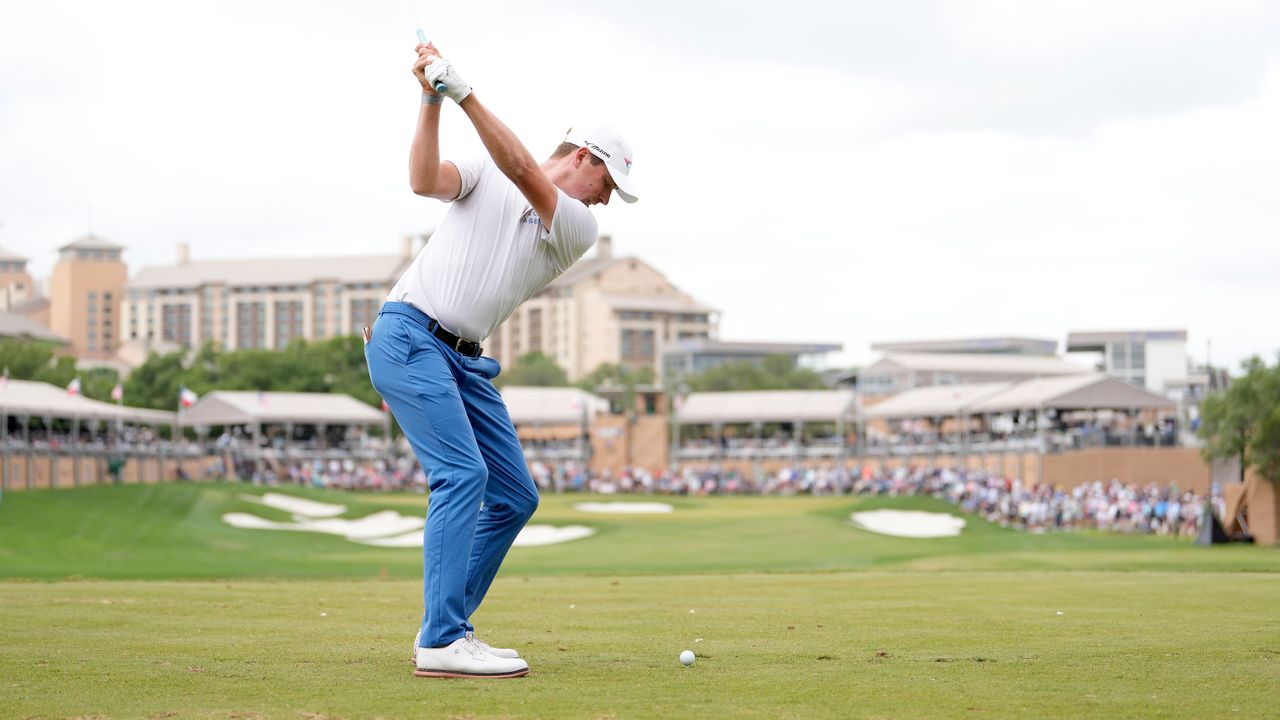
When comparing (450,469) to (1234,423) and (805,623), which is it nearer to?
(805,623)

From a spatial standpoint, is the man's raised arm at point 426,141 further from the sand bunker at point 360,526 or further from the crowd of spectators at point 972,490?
the crowd of spectators at point 972,490

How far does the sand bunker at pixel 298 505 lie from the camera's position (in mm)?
52781

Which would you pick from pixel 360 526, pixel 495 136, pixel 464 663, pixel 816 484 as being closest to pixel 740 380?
pixel 816 484

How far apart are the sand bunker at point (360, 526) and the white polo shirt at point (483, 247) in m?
32.9

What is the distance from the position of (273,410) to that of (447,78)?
231ft

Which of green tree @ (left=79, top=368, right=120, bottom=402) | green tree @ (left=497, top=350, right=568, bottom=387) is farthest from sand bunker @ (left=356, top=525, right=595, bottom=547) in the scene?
green tree @ (left=497, top=350, right=568, bottom=387)

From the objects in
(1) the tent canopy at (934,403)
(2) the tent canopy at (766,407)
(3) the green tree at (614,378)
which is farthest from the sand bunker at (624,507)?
(3) the green tree at (614,378)

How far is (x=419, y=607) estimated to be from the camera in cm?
1284

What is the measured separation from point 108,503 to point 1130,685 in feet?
139

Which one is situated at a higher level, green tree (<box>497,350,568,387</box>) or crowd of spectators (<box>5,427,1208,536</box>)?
green tree (<box>497,350,568,387</box>)

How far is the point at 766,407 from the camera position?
84.3 meters

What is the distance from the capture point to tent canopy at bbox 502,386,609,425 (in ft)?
289

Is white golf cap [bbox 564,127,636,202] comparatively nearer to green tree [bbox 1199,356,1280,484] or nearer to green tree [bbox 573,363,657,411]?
green tree [bbox 1199,356,1280,484]

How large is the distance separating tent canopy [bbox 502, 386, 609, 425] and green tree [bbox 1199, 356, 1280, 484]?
4992 cm
